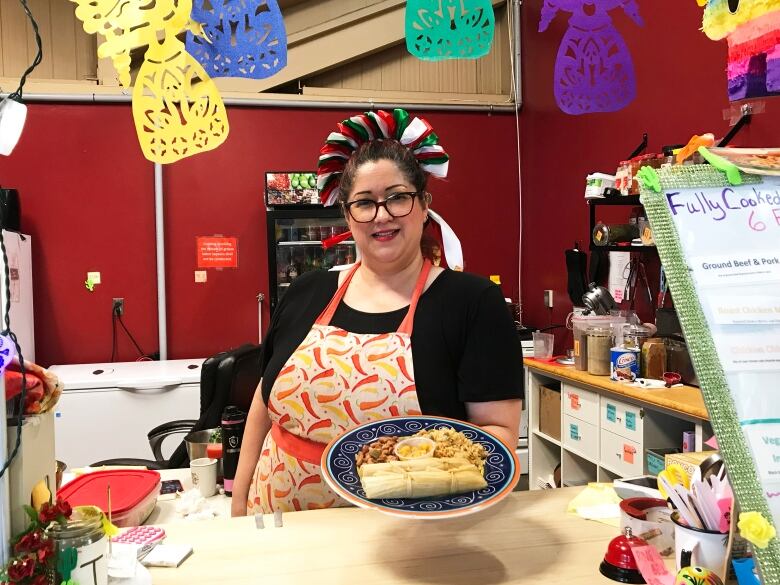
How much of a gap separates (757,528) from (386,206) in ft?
3.32

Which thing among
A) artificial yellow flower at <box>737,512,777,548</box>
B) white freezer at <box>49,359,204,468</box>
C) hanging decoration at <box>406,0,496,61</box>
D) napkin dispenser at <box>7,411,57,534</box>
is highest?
hanging decoration at <box>406,0,496,61</box>

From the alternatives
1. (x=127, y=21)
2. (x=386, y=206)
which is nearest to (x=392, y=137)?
(x=386, y=206)

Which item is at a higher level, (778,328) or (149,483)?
(778,328)

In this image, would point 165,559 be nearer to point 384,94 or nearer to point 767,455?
point 767,455

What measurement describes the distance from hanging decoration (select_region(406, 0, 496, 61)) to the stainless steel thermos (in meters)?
1.16

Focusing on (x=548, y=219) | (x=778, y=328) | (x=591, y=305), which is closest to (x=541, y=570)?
(x=778, y=328)

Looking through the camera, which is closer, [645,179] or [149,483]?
[645,179]

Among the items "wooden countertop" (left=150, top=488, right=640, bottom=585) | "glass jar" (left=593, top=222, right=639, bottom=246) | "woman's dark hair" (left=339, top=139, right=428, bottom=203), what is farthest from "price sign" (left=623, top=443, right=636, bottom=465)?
"woman's dark hair" (left=339, top=139, right=428, bottom=203)

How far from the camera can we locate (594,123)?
4250 mm

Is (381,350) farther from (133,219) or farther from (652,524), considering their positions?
(133,219)

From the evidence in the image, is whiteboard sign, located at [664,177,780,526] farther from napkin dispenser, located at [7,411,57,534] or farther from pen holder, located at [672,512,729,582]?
napkin dispenser, located at [7,411,57,534]

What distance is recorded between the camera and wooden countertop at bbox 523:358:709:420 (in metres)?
2.51

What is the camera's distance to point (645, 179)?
0.82m

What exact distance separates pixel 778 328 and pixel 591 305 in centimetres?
299
